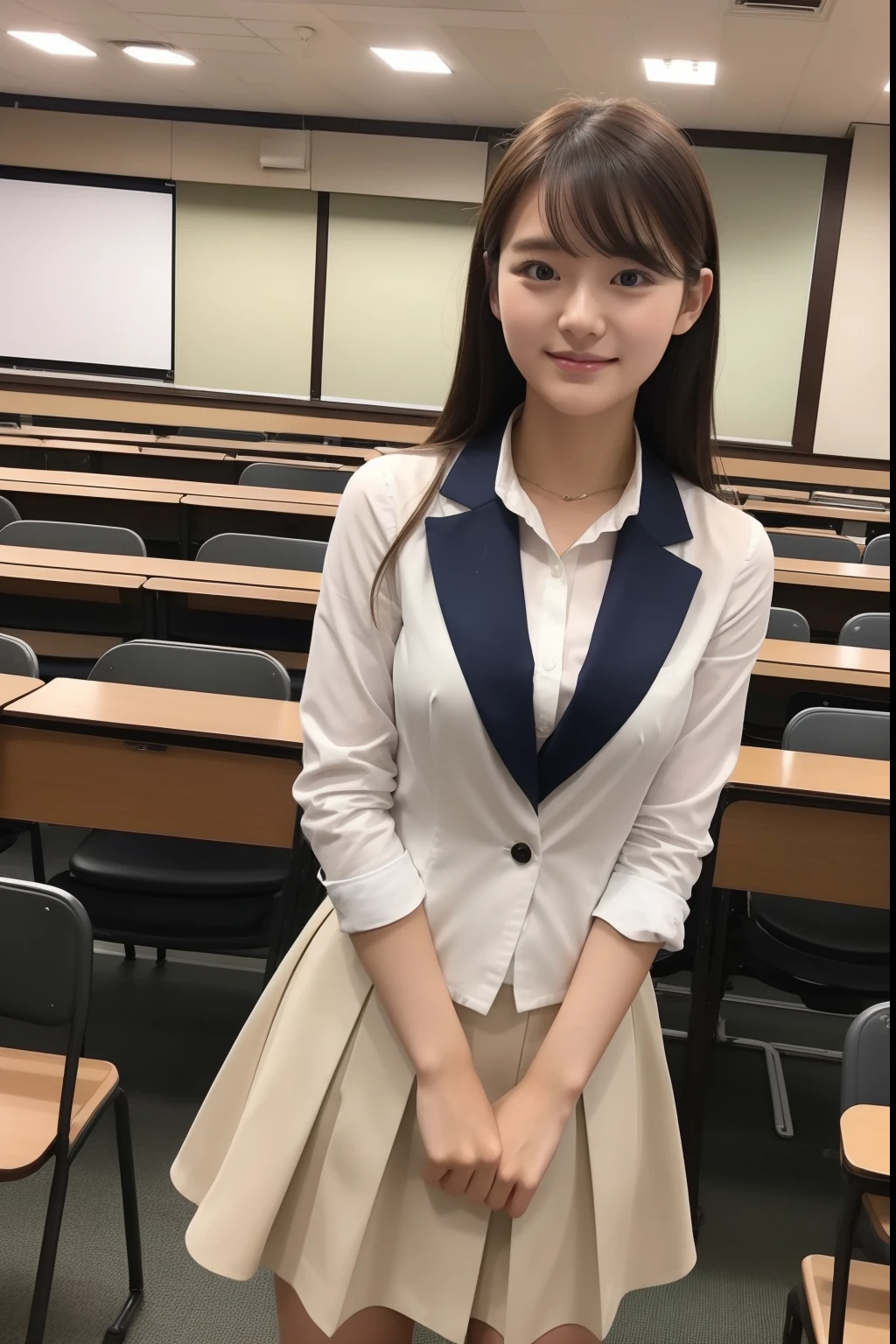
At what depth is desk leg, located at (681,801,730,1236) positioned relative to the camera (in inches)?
74.3

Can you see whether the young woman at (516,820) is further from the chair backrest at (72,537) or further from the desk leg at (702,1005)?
the chair backrest at (72,537)

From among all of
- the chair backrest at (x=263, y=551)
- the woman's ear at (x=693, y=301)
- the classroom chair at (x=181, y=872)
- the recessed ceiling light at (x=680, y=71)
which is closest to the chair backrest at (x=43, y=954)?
the classroom chair at (x=181, y=872)

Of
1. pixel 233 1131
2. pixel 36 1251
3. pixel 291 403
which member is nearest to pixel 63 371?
pixel 291 403

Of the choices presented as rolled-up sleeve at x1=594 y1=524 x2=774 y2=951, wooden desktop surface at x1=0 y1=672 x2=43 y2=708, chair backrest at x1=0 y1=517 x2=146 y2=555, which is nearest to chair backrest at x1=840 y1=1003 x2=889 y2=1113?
rolled-up sleeve at x1=594 y1=524 x2=774 y2=951

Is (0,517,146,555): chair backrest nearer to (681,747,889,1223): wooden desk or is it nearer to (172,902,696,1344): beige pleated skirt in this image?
(681,747,889,1223): wooden desk

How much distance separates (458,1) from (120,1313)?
227 inches

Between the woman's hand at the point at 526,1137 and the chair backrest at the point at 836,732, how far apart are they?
1.55m

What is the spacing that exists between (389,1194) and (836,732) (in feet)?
5.47

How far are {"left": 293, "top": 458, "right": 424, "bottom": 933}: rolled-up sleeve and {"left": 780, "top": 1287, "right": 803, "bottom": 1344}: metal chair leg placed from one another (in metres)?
0.84

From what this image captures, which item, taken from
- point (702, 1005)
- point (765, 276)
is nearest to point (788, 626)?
point (702, 1005)

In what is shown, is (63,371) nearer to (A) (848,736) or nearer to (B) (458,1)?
(B) (458,1)

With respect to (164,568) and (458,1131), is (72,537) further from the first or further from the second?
(458,1131)

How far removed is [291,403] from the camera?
898cm

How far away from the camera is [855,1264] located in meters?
1.32
